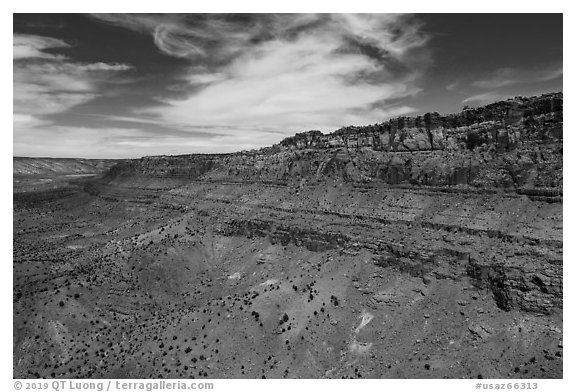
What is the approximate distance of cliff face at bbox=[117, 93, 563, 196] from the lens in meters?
44.4

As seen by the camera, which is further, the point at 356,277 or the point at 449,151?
the point at 449,151

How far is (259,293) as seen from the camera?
51.5 meters

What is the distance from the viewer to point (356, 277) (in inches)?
1932

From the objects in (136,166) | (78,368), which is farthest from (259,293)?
(136,166)

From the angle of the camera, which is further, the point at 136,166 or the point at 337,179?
the point at 136,166

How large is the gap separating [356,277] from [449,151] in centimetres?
2139

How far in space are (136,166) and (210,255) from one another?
82090 mm

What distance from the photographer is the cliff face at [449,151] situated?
4438 centimetres

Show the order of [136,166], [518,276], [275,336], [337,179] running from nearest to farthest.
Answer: [518,276] < [275,336] < [337,179] < [136,166]

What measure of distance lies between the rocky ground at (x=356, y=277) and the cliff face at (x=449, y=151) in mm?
199

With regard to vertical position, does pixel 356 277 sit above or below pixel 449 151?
below

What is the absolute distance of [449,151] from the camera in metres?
53.5

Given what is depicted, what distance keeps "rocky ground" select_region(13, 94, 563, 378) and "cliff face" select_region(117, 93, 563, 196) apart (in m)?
0.20

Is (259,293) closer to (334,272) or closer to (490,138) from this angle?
(334,272)
